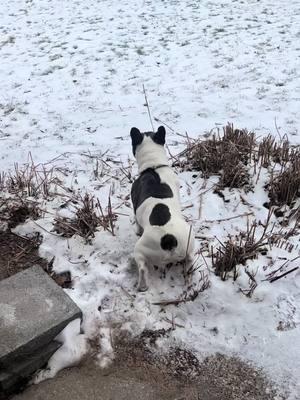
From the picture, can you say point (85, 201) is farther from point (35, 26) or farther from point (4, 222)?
point (35, 26)

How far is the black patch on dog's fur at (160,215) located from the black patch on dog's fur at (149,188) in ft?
0.64

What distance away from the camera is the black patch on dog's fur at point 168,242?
3.11 meters

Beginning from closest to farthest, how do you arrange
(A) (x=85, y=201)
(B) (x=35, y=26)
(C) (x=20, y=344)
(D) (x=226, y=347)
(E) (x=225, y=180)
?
(C) (x=20, y=344)
(D) (x=226, y=347)
(A) (x=85, y=201)
(E) (x=225, y=180)
(B) (x=35, y=26)

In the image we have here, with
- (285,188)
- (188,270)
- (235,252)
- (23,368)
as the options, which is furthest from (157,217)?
(285,188)

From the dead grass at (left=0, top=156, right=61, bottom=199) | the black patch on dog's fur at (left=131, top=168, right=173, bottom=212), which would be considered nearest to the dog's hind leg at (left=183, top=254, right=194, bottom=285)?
the black patch on dog's fur at (left=131, top=168, right=173, bottom=212)

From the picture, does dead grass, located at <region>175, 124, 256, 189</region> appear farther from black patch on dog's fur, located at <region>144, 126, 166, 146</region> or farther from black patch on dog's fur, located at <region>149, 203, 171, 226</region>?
black patch on dog's fur, located at <region>149, 203, 171, 226</region>

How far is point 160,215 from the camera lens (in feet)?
10.6

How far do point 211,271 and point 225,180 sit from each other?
1.31 m

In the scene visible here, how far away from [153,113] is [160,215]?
10.7 feet

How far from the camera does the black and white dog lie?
3.16 m

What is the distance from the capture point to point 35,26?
9.59 meters

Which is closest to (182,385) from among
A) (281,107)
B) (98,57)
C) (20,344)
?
(20,344)

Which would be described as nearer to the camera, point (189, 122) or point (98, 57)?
point (189, 122)

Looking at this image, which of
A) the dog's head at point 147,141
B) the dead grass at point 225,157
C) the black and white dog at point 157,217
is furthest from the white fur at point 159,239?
the dead grass at point 225,157
